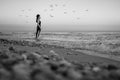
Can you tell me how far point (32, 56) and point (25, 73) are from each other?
1.47 m

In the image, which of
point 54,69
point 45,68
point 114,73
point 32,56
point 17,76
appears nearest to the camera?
point 17,76

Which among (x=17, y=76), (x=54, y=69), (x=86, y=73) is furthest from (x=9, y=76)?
(x=86, y=73)

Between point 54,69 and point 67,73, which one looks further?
point 54,69

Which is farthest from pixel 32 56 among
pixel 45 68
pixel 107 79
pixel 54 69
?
pixel 107 79

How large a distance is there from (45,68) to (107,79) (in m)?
0.71

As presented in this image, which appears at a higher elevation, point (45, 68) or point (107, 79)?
point (45, 68)

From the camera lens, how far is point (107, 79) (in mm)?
1822

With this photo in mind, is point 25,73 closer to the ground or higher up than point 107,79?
higher up

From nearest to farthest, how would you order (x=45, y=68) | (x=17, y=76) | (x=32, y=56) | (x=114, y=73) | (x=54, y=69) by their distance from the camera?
(x=17, y=76) → (x=45, y=68) → (x=114, y=73) → (x=54, y=69) → (x=32, y=56)

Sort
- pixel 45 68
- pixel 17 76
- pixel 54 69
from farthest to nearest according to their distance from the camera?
pixel 54 69 < pixel 45 68 < pixel 17 76

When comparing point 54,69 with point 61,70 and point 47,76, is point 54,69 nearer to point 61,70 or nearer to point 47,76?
point 61,70

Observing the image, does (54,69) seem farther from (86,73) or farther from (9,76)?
(9,76)

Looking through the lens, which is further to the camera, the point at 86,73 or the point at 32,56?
the point at 32,56

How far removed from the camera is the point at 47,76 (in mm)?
1638
